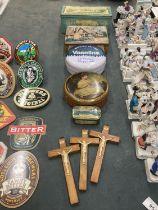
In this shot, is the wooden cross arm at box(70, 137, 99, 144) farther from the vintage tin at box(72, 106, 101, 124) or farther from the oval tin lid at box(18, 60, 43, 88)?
the oval tin lid at box(18, 60, 43, 88)

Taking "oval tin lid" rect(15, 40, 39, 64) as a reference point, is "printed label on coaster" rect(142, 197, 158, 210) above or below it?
below

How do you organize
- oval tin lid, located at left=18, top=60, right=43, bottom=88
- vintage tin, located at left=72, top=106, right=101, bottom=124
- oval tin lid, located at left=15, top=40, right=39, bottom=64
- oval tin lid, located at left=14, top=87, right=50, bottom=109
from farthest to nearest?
oval tin lid, located at left=15, top=40, right=39, bottom=64
oval tin lid, located at left=18, top=60, right=43, bottom=88
oval tin lid, located at left=14, top=87, right=50, bottom=109
vintage tin, located at left=72, top=106, right=101, bottom=124

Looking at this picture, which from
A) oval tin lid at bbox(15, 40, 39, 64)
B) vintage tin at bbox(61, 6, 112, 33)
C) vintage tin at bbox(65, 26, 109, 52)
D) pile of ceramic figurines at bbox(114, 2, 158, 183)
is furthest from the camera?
vintage tin at bbox(61, 6, 112, 33)

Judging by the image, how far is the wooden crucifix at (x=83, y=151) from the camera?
4.63 ft

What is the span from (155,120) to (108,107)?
41 cm

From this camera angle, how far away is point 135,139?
1.64 m

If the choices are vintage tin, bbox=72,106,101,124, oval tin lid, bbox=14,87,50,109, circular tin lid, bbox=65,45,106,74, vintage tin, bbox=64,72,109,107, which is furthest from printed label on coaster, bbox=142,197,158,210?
circular tin lid, bbox=65,45,106,74

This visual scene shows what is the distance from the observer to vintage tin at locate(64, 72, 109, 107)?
1.77m

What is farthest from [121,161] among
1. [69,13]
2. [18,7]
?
[18,7]

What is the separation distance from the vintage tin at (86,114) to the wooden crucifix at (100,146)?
0.08 meters

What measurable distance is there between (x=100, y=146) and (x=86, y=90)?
45cm

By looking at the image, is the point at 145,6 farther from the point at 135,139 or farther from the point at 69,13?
the point at 135,139

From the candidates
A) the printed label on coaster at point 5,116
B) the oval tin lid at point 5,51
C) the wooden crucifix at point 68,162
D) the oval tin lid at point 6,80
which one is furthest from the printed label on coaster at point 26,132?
the oval tin lid at point 5,51

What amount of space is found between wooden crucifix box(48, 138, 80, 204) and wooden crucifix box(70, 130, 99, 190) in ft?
0.12
